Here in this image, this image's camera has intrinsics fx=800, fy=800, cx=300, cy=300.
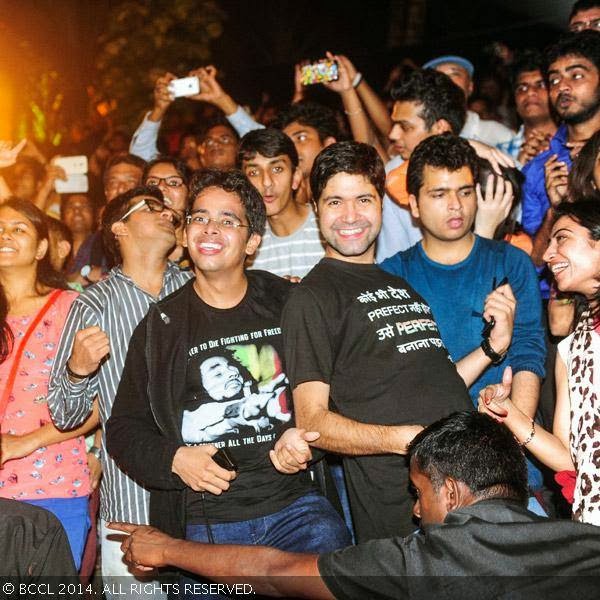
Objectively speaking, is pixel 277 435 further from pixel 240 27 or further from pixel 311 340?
pixel 240 27

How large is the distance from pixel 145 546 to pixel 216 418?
2.36 ft

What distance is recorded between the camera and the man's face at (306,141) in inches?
236

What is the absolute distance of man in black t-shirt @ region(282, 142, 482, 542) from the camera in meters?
3.43

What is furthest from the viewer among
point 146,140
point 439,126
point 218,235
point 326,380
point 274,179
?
point 146,140

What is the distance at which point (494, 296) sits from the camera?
153 inches

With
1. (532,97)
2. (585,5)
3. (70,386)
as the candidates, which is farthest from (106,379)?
(585,5)

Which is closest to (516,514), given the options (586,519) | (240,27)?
(586,519)

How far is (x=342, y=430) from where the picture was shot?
337cm

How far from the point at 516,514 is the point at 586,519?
79 centimetres

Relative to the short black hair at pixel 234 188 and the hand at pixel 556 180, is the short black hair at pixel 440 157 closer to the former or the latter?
the hand at pixel 556 180

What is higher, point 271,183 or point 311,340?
point 271,183

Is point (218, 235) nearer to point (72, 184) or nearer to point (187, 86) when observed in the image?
point (187, 86)

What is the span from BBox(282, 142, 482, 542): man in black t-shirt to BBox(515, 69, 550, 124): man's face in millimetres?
2970

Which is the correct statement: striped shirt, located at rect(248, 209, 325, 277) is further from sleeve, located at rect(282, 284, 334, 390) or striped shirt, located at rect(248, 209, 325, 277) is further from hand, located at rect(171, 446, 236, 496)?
hand, located at rect(171, 446, 236, 496)
